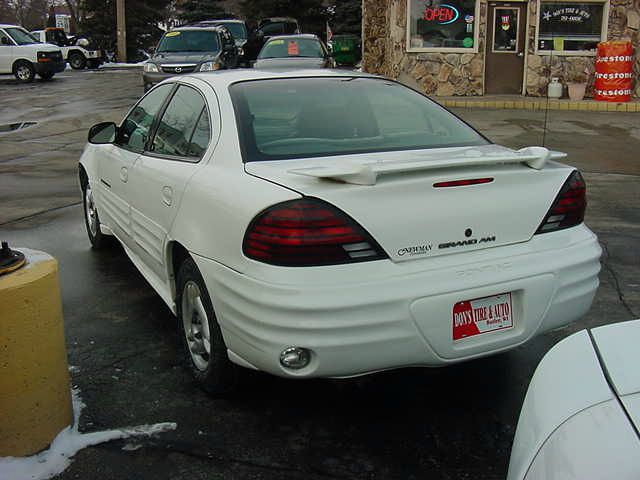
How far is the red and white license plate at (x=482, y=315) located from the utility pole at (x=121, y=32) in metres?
40.0

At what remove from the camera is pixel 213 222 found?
3.25 meters

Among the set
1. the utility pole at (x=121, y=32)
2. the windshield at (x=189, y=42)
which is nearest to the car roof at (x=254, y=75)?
the windshield at (x=189, y=42)

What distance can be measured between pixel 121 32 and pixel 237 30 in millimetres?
15032

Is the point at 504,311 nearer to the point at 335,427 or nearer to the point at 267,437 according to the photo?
the point at 335,427

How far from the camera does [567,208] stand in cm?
339

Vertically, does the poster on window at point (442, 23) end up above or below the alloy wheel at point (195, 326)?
above

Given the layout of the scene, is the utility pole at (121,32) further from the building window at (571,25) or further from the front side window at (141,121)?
the front side window at (141,121)

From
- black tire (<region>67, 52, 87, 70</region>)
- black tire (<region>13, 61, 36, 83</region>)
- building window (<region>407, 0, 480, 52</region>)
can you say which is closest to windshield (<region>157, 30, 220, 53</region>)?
building window (<region>407, 0, 480, 52</region>)

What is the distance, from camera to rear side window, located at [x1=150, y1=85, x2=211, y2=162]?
150 inches

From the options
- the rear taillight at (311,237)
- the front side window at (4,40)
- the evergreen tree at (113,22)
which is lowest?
the rear taillight at (311,237)

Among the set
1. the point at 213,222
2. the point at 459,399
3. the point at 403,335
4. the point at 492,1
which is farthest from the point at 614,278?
the point at 492,1

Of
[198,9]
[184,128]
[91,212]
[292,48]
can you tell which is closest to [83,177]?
[91,212]

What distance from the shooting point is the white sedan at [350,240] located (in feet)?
9.50

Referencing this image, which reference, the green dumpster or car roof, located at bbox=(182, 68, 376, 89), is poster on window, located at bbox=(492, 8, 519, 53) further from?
the green dumpster
